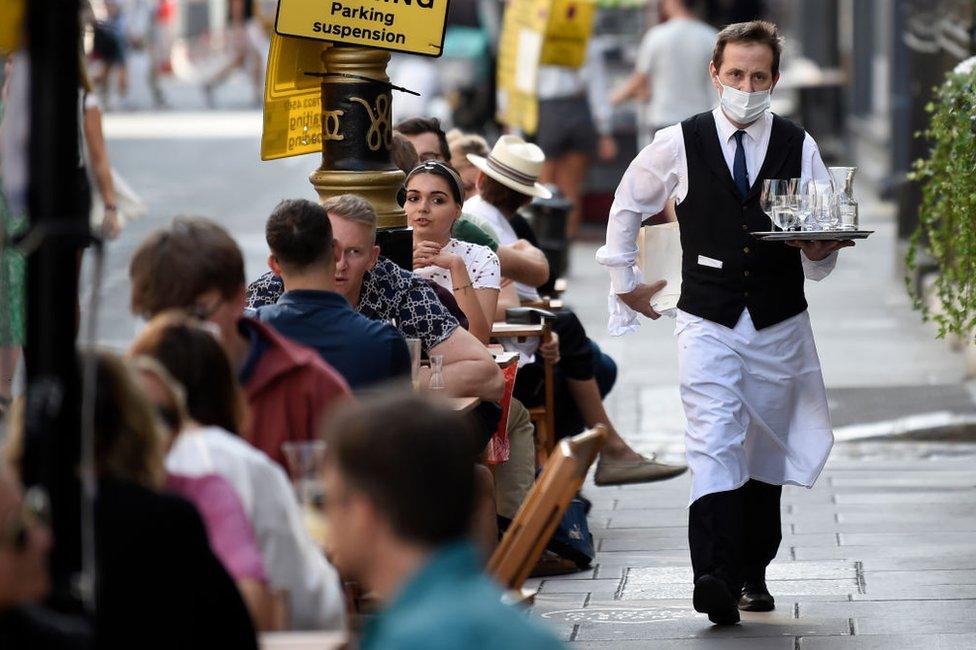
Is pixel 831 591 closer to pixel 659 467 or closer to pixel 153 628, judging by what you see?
pixel 659 467

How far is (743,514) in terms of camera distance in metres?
6.45

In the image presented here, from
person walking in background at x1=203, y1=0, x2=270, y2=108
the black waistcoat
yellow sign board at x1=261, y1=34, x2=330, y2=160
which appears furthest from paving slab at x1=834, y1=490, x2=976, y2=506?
person walking in background at x1=203, y1=0, x2=270, y2=108

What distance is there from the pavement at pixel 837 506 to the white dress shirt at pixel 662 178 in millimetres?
1098

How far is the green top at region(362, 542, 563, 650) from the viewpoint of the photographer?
2.54m

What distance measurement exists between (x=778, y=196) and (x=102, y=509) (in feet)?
10.9

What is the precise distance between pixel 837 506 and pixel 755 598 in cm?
199

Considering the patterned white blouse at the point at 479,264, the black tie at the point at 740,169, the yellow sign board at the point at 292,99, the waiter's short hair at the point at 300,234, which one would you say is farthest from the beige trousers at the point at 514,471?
the waiter's short hair at the point at 300,234

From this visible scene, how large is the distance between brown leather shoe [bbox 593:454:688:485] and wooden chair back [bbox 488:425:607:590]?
4.33 m

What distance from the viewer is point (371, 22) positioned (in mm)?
7102

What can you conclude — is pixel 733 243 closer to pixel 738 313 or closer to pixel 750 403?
pixel 738 313

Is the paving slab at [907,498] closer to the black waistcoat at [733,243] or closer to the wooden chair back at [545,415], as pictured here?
the wooden chair back at [545,415]

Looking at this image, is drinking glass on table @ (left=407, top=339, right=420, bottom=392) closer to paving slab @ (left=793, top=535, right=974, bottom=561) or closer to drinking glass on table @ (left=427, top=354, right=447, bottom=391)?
drinking glass on table @ (left=427, top=354, right=447, bottom=391)

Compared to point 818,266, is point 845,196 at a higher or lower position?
higher

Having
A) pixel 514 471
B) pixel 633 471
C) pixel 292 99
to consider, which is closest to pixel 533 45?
pixel 633 471
